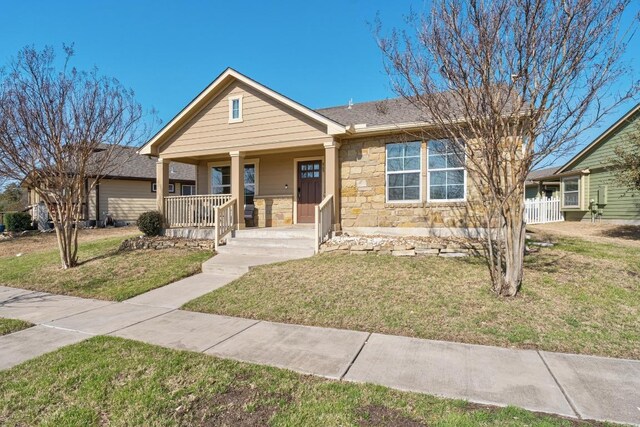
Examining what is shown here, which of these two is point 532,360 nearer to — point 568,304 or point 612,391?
point 612,391

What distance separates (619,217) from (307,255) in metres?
17.1

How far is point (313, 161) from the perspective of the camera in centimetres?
1262

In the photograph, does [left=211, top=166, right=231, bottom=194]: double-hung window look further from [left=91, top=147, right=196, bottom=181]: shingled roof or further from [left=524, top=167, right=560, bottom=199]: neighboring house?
[left=524, top=167, right=560, bottom=199]: neighboring house

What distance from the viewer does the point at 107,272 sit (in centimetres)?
862

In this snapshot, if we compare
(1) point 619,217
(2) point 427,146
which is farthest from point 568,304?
(1) point 619,217

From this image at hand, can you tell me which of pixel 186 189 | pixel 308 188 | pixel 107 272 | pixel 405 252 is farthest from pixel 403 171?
pixel 186 189

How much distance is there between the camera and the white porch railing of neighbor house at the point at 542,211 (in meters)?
19.8

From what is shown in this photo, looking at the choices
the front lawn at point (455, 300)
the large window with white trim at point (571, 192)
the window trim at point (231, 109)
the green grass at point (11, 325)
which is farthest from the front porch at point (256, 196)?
the large window with white trim at point (571, 192)

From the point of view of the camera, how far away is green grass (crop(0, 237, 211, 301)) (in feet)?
24.2

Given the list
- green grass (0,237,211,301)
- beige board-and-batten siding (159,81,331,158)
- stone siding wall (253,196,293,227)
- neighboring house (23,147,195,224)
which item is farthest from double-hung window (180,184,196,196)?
green grass (0,237,211,301)

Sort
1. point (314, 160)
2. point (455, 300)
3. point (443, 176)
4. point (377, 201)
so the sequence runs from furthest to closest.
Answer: point (314, 160) < point (377, 201) < point (443, 176) < point (455, 300)

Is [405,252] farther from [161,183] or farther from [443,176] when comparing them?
[161,183]

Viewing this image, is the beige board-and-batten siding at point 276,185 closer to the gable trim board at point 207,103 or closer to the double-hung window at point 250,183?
the double-hung window at point 250,183

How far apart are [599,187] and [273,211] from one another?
56.9ft
